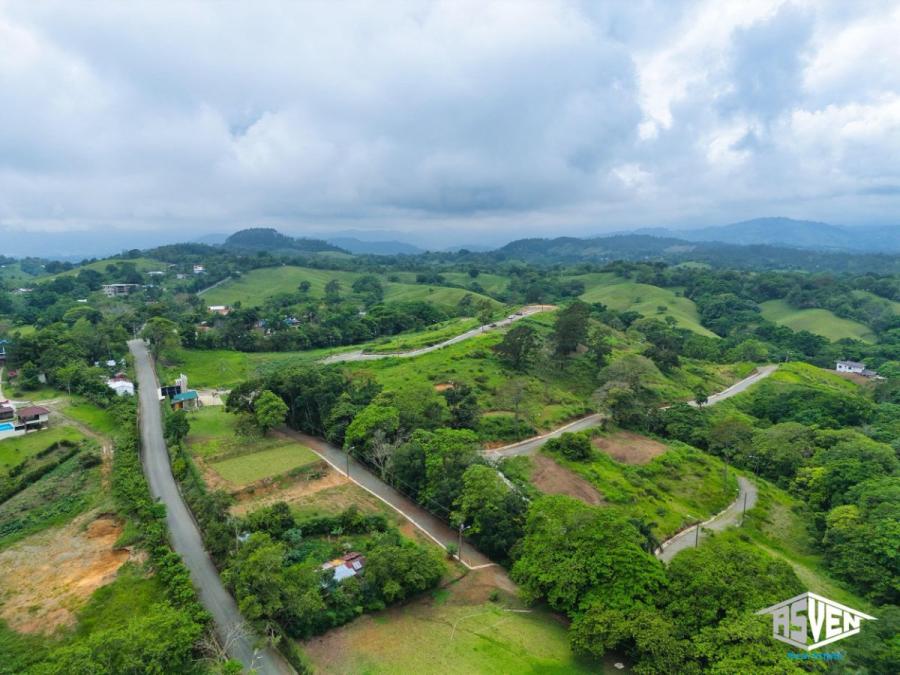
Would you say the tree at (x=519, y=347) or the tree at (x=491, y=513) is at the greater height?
the tree at (x=519, y=347)

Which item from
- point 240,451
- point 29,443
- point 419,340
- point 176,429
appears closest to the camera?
point 29,443

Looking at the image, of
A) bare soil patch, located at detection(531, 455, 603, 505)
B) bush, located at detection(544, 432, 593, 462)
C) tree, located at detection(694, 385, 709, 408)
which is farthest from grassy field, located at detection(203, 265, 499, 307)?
bare soil patch, located at detection(531, 455, 603, 505)

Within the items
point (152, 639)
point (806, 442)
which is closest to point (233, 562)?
point (152, 639)

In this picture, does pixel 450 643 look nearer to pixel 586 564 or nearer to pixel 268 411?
pixel 586 564

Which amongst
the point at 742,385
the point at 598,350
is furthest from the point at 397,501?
the point at 742,385

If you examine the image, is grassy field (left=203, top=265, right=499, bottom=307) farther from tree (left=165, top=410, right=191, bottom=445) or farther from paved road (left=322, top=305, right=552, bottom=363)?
tree (left=165, top=410, right=191, bottom=445)

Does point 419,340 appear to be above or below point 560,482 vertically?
above

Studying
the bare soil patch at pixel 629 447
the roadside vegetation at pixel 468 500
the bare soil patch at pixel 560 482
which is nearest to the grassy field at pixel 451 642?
the roadside vegetation at pixel 468 500

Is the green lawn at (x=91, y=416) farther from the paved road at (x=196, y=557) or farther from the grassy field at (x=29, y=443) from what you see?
the paved road at (x=196, y=557)
